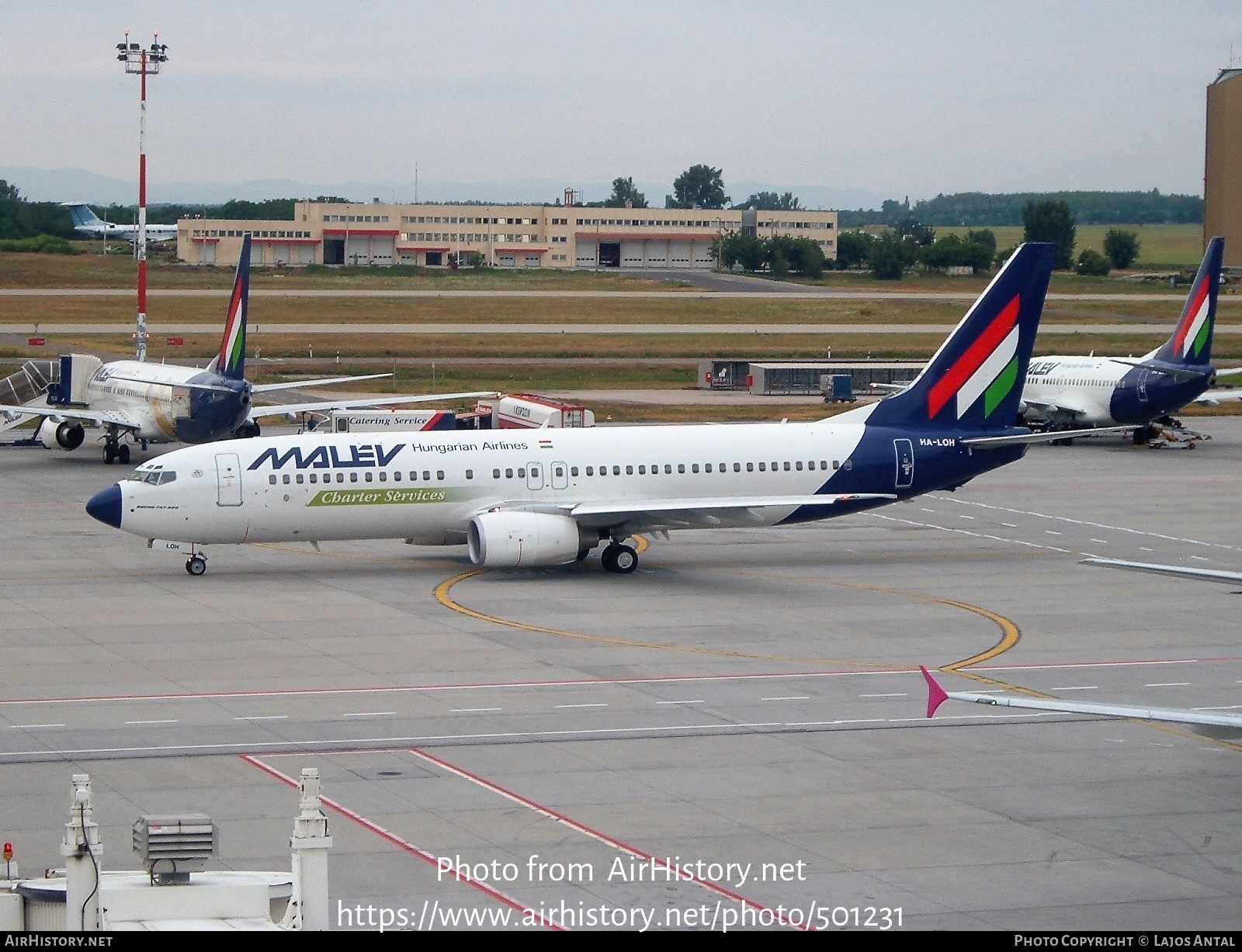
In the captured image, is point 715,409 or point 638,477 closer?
point 638,477

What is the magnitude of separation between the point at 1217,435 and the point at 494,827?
65344 millimetres

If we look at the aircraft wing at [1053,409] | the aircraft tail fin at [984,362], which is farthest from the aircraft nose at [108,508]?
the aircraft wing at [1053,409]

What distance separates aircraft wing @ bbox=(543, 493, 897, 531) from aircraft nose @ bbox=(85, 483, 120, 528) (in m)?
11.2

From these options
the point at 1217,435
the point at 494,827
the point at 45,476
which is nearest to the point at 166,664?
the point at 494,827

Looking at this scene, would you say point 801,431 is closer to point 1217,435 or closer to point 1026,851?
point 1026,851

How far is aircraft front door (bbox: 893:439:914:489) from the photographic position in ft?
153

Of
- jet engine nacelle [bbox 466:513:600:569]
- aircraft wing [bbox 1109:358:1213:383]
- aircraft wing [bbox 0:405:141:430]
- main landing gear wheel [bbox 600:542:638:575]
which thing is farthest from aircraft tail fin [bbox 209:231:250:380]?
aircraft wing [bbox 1109:358:1213:383]

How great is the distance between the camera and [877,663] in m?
34.5

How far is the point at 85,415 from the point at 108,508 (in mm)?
26096

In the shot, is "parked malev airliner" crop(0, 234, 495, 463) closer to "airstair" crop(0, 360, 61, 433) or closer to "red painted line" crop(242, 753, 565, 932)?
"airstair" crop(0, 360, 61, 433)

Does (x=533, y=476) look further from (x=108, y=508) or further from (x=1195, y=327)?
(x=1195, y=327)

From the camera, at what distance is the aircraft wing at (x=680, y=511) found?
43.7 m

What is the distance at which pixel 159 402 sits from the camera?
6719 centimetres

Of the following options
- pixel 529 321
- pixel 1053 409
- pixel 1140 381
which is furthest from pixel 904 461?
pixel 529 321
